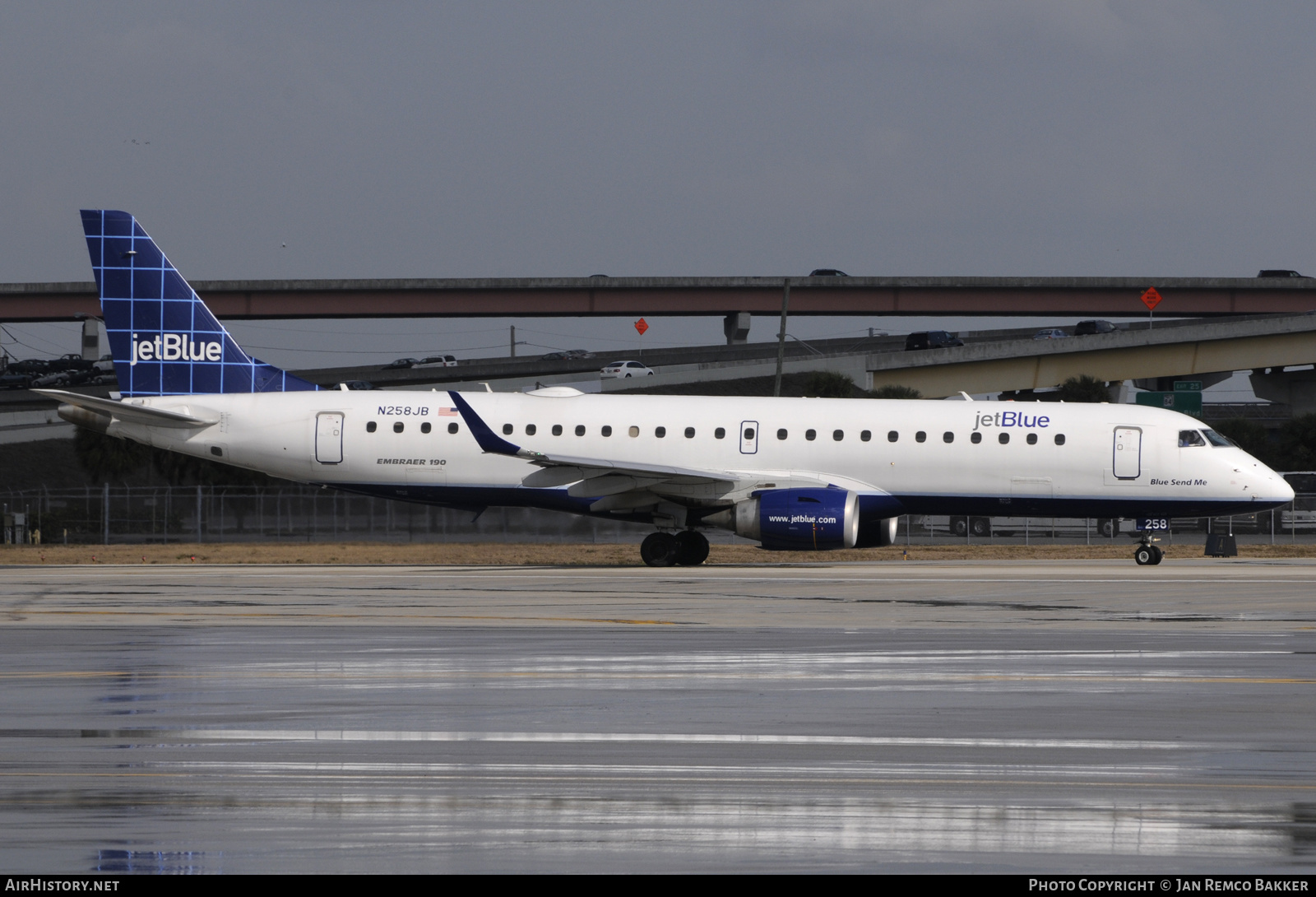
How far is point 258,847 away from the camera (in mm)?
6297

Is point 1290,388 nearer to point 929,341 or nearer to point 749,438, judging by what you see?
point 929,341

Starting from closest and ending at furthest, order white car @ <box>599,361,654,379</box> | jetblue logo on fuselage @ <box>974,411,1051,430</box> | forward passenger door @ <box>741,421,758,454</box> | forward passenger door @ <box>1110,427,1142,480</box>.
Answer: forward passenger door @ <box>1110,427,1142,480</box>
jetblue logo on fuselage @ <box>974,411,1051,430</box>
forward passenger door @ <box>741,421,758,454</box>
white car @ <box>599,361,654,379</box>

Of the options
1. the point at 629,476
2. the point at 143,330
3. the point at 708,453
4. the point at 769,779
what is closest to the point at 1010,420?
the point at 708,453

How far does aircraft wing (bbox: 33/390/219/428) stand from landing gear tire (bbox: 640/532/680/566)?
383 inches

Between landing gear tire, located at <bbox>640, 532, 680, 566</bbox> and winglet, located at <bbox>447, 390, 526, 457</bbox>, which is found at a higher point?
winglet, located at <bbox>447, 390, 526, 457</bbox>

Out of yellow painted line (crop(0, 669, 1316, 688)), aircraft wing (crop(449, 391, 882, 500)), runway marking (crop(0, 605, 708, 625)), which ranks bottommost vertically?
runway marking (crop(0, 605, 708, 625))

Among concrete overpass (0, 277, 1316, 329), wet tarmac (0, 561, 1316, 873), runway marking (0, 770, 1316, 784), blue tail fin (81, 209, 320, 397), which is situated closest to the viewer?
wet tarmac (0, 561, 1316, 873)

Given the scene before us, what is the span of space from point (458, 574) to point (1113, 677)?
16.9 meters

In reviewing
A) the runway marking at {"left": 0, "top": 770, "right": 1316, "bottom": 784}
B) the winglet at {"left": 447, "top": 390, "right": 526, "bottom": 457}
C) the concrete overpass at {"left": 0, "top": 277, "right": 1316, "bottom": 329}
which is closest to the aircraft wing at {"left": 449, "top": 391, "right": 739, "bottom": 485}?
the winglet at {"left": 447, "top": 390, "right": 526, "bottom": 457}

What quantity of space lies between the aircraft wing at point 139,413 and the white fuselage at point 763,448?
0.22 meters

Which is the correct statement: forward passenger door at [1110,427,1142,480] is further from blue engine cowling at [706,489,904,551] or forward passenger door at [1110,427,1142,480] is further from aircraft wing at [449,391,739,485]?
aircraft wing at [449,391,739,485]

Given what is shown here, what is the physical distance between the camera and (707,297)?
98.3 meters

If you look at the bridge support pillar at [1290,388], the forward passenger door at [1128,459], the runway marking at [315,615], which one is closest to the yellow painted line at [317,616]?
the runway marking at [315,615]

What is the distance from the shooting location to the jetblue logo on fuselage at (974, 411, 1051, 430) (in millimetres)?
30203
